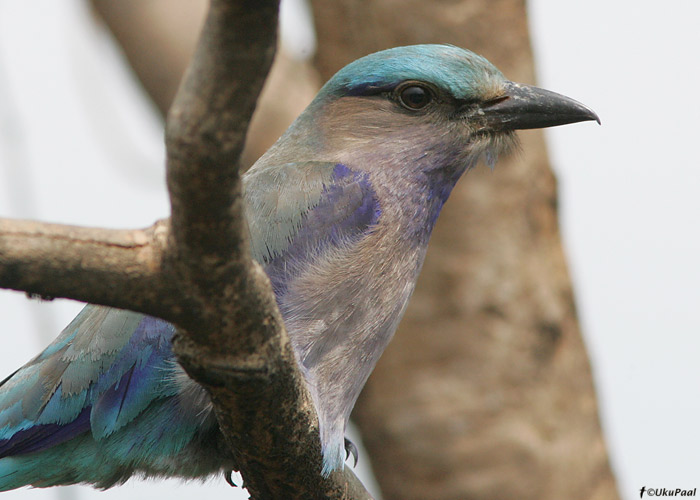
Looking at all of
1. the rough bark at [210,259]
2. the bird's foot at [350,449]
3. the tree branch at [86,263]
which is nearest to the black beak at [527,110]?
the bird's foot at [350,449]

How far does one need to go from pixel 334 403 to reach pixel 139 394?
718 mm

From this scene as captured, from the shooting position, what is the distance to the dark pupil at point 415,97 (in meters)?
3.73

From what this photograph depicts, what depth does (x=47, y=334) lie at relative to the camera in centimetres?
426

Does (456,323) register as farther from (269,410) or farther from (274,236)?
(269,410)

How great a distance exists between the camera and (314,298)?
3.22 meters

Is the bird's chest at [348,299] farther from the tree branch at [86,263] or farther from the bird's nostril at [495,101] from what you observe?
the tree branch at [86,263]

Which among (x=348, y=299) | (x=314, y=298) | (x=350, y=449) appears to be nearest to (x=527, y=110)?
(x=348, y=299)

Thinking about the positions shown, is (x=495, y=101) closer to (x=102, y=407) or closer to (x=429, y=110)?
(x=429, y=110)

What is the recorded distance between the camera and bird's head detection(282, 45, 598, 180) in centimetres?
368

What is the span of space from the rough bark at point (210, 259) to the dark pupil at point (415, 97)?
1613 millimetres

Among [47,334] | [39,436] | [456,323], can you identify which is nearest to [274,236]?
[39,436]

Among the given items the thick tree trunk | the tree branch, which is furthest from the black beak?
the thick tree trunk

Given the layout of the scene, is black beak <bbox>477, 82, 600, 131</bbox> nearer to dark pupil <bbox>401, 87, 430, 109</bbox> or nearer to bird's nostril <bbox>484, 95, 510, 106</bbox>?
bird's nostril <bbox>484, 95, 510, 106</bbox>

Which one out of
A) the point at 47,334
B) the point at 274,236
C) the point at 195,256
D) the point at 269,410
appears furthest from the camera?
the point at 47,334
